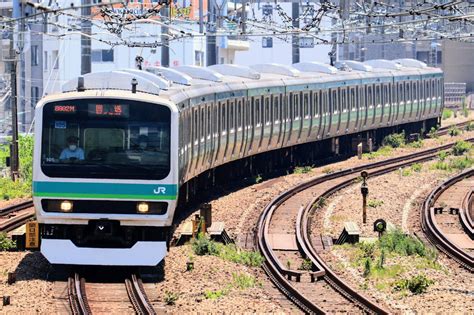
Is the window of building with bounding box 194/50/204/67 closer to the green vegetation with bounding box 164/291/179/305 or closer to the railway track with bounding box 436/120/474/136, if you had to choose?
the railway track with bounding box 436/120/474/136

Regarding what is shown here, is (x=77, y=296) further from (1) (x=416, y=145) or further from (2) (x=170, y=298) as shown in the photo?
(1) (x=416, y=145)

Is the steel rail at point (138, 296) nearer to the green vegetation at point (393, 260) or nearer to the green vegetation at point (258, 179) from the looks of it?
the green vegetation at point (393, 260)

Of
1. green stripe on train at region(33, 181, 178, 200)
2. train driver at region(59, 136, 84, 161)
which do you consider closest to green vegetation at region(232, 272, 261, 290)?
green stripe on train at region(33, 181, 178, 200)

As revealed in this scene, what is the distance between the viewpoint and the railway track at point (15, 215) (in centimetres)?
1683

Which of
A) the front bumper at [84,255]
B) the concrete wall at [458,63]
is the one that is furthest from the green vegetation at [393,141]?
the concrete wall at [458,63]

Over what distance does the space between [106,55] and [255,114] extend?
23716 mm

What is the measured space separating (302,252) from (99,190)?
341cm

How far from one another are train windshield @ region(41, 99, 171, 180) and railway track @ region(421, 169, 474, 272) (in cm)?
433

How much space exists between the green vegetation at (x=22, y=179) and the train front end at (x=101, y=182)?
948cm

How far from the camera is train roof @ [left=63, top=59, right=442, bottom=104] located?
1393cm

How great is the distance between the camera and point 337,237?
16.9 meters

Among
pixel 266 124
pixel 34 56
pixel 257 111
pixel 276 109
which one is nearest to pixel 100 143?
pixel 257 111

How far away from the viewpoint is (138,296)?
11.8 metres

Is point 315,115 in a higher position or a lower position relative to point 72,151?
lower
